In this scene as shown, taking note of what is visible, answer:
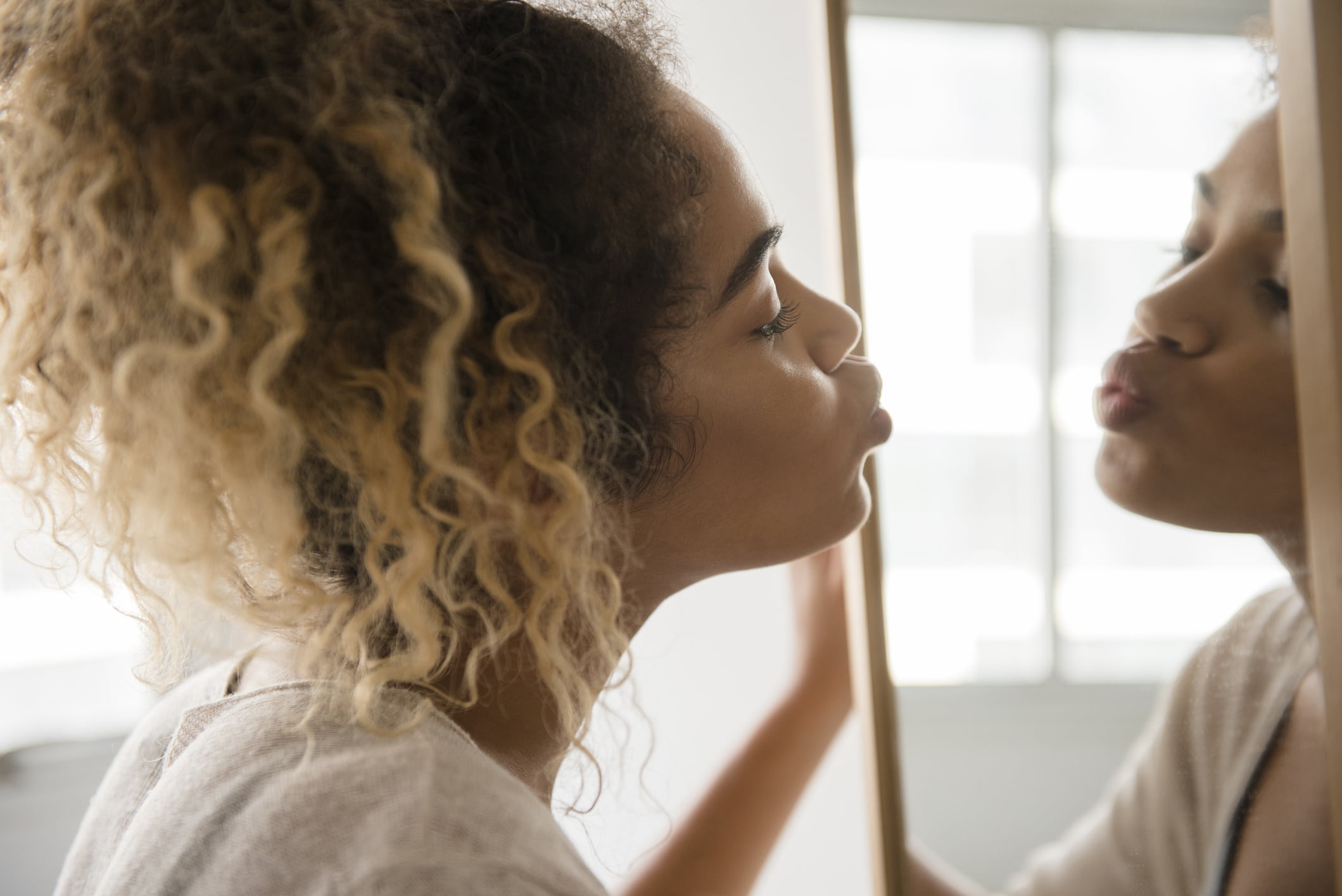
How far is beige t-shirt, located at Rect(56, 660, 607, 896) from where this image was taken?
1.29ft

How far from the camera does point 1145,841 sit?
447mm

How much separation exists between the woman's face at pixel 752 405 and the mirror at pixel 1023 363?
6 cm

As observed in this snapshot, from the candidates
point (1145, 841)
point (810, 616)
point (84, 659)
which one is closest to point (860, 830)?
point (810, 616)

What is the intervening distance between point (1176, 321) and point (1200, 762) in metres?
0.19

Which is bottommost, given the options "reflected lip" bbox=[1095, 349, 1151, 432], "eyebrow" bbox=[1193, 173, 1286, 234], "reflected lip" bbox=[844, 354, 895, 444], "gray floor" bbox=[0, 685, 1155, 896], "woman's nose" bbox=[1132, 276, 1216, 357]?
"gray floor" bbox=[0, 685, 1155, 896]

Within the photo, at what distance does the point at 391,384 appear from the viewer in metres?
0.44

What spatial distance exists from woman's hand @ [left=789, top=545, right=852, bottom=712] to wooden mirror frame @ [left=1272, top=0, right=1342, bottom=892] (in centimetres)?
46

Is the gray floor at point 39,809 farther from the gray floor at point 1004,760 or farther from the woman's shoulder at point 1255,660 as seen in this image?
the woman's shoulder at point 1255,660

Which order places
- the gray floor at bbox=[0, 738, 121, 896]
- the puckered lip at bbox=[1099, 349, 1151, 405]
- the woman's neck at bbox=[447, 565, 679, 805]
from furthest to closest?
the gray floor at bbox=[0, 738, 121, 896]
the woman's neck at bbox=[447, 565, 679, 805]
the puckered lip at bbox=[1099, 349, 1151, 405]

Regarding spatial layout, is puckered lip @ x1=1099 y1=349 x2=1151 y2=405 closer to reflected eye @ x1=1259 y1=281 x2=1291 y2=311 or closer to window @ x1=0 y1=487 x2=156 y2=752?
reflected eye @ x1=1259 y1=281 x2=1291 y2=311

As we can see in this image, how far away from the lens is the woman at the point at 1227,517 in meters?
0.37

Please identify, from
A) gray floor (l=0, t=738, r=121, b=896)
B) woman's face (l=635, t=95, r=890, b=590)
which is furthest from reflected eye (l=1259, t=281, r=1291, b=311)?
gray floor (l=0, t=738, r=121, b=896)

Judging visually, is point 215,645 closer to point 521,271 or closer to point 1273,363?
point 521,271

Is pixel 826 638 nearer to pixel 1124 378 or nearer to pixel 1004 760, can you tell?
pixel 1004 760
